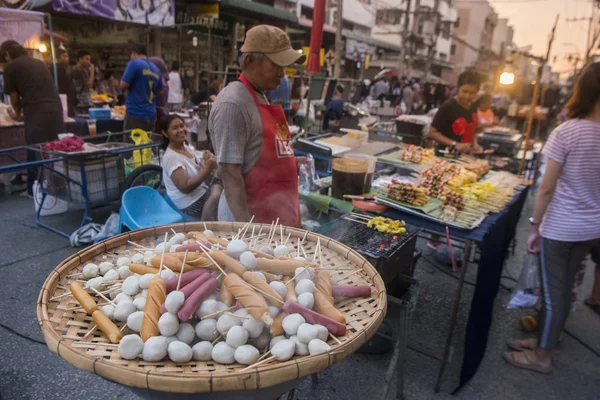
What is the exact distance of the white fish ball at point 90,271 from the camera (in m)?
1.66

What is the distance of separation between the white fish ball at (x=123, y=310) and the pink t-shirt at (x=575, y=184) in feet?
9.52

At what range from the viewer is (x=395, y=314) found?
2.78 metres

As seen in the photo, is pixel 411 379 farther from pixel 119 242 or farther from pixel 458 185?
pixel 119 242

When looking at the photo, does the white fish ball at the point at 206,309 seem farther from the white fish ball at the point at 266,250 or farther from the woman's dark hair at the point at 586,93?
the woman's dark hair at the point at 586,93

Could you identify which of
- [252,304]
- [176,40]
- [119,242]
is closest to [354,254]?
[252,304]

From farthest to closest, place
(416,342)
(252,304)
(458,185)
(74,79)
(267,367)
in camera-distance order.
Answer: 1. (74,79)
2. (458,185)
3. (416,342)
4. (252,304)
5. (267,367)

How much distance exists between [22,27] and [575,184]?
901cm

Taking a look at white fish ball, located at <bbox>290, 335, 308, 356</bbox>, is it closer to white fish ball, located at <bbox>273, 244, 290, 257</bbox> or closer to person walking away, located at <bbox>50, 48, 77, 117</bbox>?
white fish ball, located at <bbox>273, 244, 290, 257</bbox>

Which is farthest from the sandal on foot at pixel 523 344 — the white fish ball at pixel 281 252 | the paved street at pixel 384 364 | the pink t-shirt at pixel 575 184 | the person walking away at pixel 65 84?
the person walking away at pixel 65 84

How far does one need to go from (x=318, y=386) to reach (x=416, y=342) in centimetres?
110

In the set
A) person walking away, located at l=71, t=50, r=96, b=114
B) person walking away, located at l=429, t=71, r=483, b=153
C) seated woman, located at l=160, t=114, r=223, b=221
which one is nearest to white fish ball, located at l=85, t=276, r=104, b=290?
seated woman, located at l=160, t=114, r=223, b=221

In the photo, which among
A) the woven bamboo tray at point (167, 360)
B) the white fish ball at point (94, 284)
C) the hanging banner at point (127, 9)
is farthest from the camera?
the hanging banner at point (127, 9)

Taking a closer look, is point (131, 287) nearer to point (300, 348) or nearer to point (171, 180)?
point (300, 348)

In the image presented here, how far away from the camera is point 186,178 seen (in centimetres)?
413
